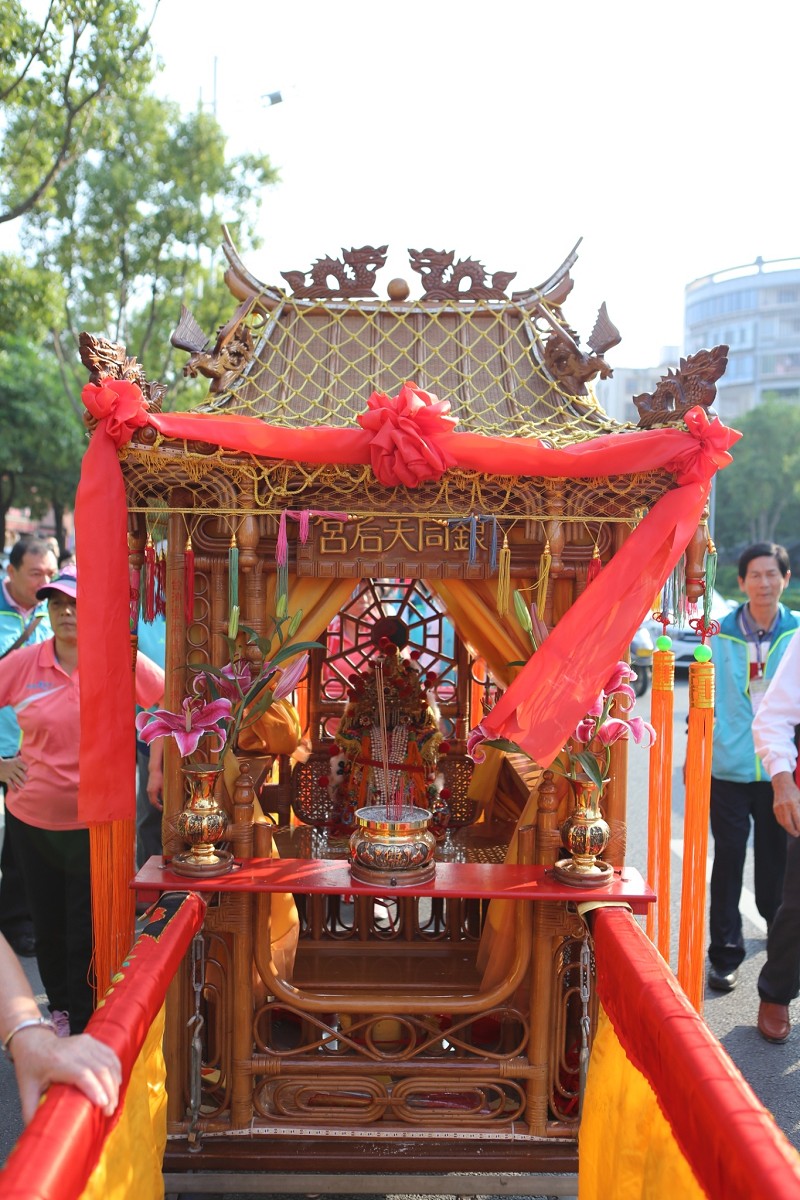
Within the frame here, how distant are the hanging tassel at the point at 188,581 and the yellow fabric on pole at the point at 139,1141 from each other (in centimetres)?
134

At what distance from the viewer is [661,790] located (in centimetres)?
352

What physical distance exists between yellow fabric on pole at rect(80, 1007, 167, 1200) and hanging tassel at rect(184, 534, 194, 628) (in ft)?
4.41

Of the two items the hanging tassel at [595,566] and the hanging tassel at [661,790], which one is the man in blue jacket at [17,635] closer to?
the hanging tassel at [595,566]

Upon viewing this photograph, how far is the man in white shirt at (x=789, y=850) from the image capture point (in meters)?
4.09

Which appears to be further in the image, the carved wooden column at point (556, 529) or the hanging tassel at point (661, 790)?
the hanging tassel at point (661, 790)

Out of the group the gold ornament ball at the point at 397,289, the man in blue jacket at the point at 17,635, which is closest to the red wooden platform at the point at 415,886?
the man in blue jacket at the point at 17,635

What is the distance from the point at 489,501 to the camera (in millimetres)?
3316

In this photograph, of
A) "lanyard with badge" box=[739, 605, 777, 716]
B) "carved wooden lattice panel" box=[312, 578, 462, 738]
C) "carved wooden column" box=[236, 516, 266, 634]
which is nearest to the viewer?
"carved wooden column" box=[236, 516, 266, 634]

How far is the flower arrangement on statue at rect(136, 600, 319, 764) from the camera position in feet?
10.4

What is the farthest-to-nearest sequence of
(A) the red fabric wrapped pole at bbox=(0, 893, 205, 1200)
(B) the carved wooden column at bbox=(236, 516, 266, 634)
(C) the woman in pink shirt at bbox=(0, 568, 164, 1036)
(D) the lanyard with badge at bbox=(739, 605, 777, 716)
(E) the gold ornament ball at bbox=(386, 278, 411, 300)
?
(D) the lanyard with badge at bbox=(739, 605, 777, 716) < (E) the gold ornament ball at bbox=(386, 278, 411, 300) < (C) the woman in pink shirt at bbox=(0, 568, 164, 1036) < (B) the carved wooden column at bbox=(236, 516, 266, 634) < (A) the red fabric wrapped pole at bbox=(0, 893, 205, 1200)

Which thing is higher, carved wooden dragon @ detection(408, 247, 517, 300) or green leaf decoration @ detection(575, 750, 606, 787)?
carved wooden dragon @ detection(408, 247, 517, 300)

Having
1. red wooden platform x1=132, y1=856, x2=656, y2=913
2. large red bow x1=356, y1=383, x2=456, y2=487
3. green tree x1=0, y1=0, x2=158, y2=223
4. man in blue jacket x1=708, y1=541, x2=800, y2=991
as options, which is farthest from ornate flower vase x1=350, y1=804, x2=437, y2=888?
green tree x1=0, y1=0, x2=158, y2=223

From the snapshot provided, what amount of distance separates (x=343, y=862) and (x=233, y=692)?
0.78 metres

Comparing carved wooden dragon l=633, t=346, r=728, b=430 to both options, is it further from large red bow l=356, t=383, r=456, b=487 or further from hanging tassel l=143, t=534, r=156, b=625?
hanging tassel l=143, t=534, r=156, b=625
